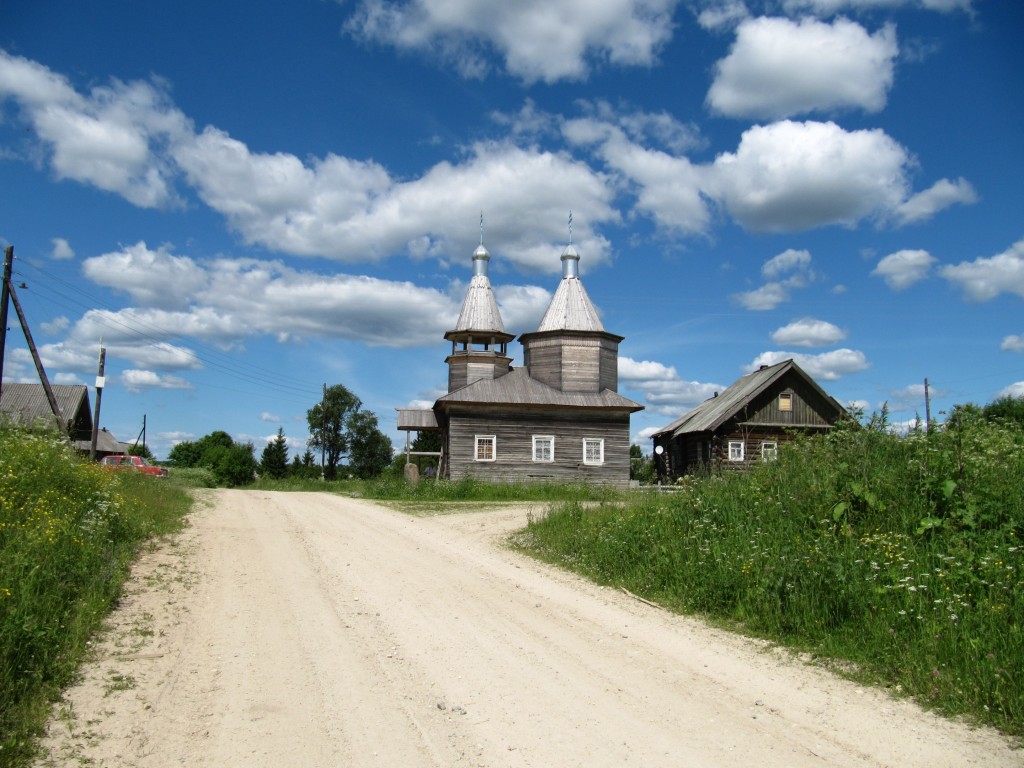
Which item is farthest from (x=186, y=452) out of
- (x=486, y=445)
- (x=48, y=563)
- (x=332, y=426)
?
(x=48, y=563)

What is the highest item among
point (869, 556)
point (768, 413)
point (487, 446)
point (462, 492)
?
point (768, 413)

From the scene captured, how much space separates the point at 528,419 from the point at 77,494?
2250cm

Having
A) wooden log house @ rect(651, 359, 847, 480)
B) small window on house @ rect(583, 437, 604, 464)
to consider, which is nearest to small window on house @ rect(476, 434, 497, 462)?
small window on house @ rect(583, 437, 604, 464)

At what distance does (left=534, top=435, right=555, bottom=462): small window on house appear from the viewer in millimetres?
32906

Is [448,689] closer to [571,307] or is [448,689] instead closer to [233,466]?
[571,307]

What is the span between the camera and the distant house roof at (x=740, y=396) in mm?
32406

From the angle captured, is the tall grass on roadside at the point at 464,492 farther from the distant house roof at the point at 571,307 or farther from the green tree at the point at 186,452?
the green tree at the point at 186,452

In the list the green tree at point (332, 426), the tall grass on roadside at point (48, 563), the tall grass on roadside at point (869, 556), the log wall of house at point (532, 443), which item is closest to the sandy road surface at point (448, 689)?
the tall grass on roadside at point (48, 563)

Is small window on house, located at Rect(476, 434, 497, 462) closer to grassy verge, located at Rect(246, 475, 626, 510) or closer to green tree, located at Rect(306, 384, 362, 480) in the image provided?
grassy verge, located at Rect(246, 475, 626, 510)

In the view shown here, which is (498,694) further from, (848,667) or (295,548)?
(295,548)

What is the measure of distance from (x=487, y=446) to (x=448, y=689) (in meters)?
26.8

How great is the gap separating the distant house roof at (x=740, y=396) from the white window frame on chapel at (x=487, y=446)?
898 cm

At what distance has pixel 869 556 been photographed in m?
8.16

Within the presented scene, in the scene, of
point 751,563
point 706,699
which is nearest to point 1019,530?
point 751,563
